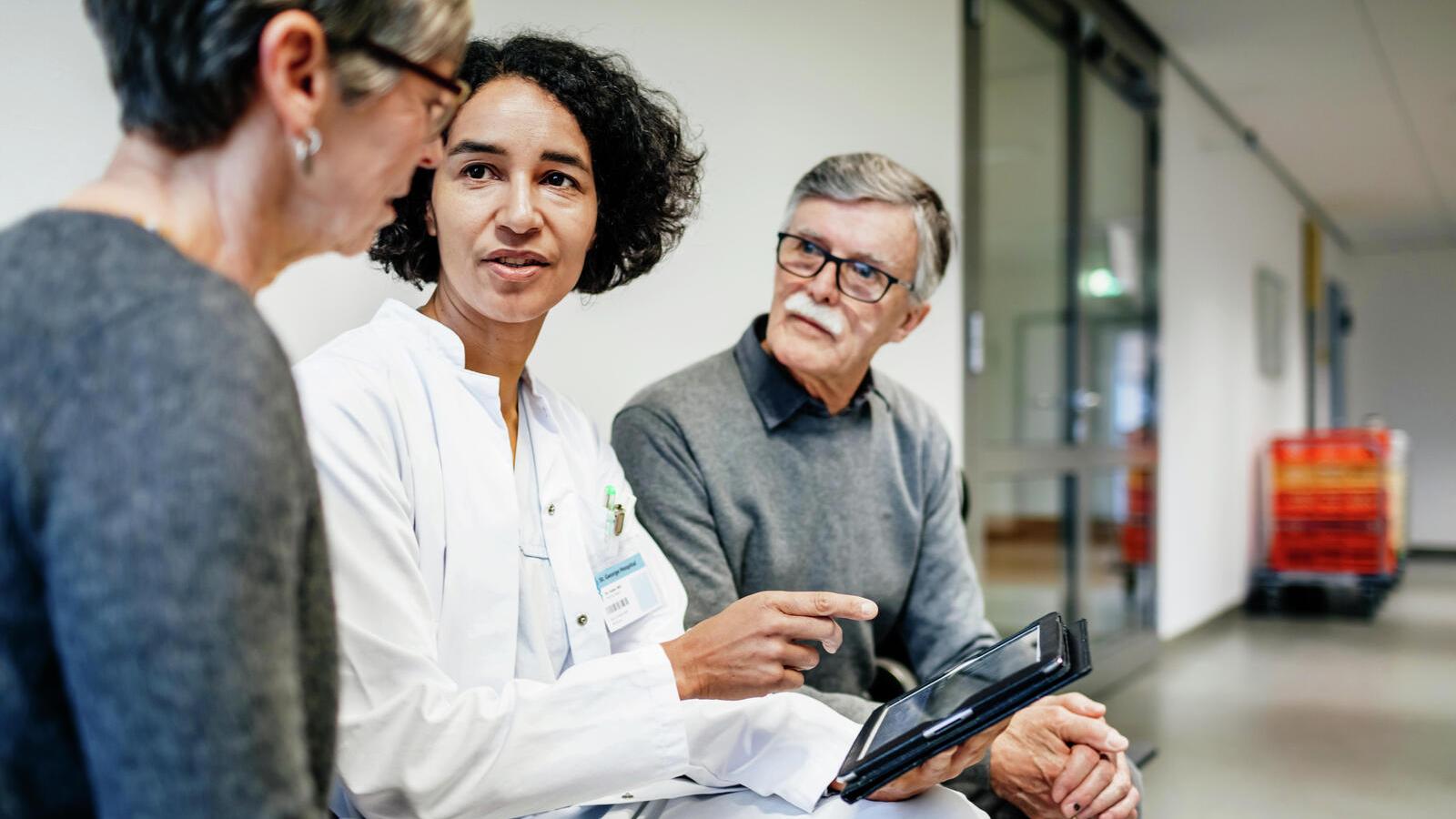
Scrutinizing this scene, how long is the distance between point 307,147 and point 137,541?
0.30 metres

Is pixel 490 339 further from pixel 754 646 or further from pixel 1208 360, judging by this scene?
pixel 1208 360

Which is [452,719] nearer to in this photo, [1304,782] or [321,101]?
[321,101]

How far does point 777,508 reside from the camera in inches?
67.4

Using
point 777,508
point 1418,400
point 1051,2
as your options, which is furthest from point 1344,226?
point 777,508

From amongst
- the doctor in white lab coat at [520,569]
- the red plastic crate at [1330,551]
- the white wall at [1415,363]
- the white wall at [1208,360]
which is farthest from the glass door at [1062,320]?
the white wall at [1415,363]

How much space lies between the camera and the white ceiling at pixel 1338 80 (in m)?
4.96

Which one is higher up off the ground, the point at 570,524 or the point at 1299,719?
the point at 570,524

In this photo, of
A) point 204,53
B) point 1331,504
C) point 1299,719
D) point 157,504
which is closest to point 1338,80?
point 1331,504

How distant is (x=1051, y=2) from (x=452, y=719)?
13.2 ft

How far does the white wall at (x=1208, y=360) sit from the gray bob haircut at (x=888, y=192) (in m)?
4.01

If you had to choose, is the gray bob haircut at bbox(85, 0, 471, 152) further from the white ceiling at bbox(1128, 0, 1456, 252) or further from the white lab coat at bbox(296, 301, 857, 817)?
the white ceiling at bbox(1128, 0, 1456, 252)

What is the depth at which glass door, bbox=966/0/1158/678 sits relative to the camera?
3906 mm

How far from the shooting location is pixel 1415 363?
11.3 metres

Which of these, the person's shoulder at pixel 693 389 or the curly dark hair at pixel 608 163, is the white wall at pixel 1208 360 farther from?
the curly dark hair at pixel 608 163
